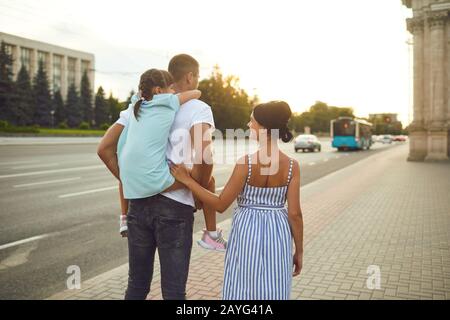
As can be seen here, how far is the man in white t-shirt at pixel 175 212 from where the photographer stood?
2541 millimetres

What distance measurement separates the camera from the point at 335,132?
40906mm

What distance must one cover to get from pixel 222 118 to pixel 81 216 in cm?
7883

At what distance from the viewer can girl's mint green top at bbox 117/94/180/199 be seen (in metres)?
2.50

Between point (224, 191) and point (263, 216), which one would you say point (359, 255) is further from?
point (224, 191)

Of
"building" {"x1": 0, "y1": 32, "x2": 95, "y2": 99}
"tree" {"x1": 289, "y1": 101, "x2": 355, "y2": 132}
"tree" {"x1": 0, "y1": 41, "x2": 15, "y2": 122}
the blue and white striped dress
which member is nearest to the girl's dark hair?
the blue and white striped dress

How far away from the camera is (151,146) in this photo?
250cm

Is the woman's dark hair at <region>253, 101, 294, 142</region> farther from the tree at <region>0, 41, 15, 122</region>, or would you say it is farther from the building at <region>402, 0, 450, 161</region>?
the tree at <region>0, 41, 15, 122</region>

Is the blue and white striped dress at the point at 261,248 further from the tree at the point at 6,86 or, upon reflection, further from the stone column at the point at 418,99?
the tree at the point at 6,86

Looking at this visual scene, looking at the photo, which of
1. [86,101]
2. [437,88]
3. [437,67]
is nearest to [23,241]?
[437,88]

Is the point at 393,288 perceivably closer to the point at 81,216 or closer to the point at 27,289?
the point at 27,289

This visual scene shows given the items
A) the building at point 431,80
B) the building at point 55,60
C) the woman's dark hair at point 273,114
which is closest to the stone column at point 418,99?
the building at point 431,80

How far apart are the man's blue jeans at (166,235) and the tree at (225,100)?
8208cm

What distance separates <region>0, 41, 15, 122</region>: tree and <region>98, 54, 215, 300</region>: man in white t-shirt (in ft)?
191

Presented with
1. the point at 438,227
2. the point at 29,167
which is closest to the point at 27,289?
the point at 438,227
